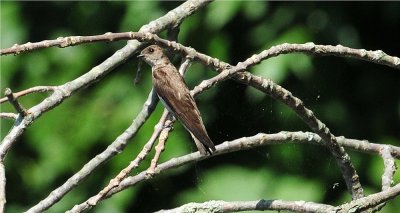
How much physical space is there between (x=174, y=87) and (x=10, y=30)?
1.36m

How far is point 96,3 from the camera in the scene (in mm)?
4621

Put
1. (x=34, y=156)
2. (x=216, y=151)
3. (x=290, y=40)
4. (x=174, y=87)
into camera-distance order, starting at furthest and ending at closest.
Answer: (x=34, y=156) < (x=290, y=40) < (x=174, y=87) < (x=216, y=151)

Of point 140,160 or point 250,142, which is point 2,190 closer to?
point 140,160

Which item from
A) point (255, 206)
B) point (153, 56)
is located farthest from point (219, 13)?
point (255, 206)

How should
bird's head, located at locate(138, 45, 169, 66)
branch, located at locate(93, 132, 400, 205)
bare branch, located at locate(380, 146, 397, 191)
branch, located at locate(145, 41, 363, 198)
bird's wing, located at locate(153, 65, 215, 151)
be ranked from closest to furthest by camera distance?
branch, located at locate(145, 41, 363, 198)
bare branch, located at locate(380, 146, 397, 191)
branch, located at locate(93, 132, 400, 205)
bird's wing, located at locate(153, 65, 215, 151)
bird's head, located at locate(138, 45, 169, 66)

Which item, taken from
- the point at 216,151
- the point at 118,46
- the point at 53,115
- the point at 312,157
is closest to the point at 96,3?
the point at 118,46

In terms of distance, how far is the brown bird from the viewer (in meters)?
3.16

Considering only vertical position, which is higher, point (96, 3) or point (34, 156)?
point (96, 3)

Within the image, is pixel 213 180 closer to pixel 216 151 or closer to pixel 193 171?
pixel 193 171

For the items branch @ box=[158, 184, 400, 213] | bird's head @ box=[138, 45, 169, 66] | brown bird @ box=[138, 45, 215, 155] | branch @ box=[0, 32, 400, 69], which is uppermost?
bird's head @ box=[138, 45, 169, 66]

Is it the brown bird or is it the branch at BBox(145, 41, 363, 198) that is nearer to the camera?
the branch at BBox(145, 41, 363, 198)

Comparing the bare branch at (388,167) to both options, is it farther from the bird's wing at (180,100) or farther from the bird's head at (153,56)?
the bird's head at (153,56)

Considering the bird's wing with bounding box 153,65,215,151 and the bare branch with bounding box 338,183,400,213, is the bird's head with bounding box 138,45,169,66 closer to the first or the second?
the bird's wing with bounding box 153,65,215,151

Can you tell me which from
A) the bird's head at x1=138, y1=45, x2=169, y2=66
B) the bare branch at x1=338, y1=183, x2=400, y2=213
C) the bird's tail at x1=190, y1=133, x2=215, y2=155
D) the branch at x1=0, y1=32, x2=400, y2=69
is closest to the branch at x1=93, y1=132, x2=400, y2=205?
the bird's tail at x1=190, y1=133, x2=215, y2=155
